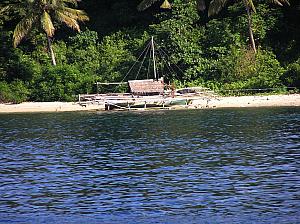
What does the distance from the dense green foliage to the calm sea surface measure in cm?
1017

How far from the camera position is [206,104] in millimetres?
46656

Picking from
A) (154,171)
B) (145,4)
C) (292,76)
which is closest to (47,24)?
(145,4)

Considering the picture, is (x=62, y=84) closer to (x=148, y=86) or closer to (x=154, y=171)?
(x=148, y=86)

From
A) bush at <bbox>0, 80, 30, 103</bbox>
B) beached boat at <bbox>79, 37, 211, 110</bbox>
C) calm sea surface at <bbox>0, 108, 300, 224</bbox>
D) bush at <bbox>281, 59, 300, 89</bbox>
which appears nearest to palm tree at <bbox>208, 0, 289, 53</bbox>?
bush at <bbox>281, 59, 300, 89</bbox>

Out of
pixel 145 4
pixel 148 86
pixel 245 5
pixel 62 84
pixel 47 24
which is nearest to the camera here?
pixel 148 86

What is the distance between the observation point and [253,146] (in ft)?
91.0

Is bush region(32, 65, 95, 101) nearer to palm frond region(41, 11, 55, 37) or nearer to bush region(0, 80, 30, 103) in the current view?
bush region(0, 80, 30, 103)

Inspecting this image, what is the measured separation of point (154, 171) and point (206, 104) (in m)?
24.2

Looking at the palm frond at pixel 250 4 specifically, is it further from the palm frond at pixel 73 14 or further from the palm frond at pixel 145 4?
the palm frond at pixel 73 14

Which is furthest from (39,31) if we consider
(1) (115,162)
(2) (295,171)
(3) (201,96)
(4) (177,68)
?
(2) (295,171)

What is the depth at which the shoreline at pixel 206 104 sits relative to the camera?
4572 centimetres

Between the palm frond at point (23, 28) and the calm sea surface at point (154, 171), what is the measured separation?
407 inches

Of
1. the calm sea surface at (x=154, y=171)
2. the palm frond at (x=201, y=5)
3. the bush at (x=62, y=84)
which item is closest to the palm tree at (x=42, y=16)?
the bush at (x=62, y=84)

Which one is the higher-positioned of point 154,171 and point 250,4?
point 250,4
